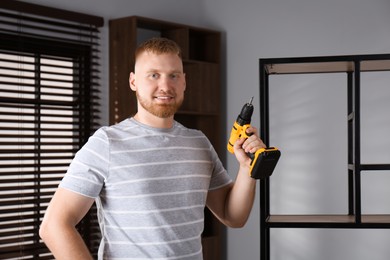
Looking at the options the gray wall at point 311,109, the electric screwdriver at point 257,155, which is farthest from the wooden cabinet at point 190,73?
the electric screwdriver at point 257,155

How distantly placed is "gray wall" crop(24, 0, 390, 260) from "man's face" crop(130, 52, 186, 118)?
2173mm

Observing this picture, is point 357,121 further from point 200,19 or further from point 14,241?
point 200,19

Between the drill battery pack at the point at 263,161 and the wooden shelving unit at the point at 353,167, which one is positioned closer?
the drill battery pack at the point at 263,161

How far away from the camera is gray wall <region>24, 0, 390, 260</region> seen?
12.9 feet

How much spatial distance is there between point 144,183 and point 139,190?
0.08 ft

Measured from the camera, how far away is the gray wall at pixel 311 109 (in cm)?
393

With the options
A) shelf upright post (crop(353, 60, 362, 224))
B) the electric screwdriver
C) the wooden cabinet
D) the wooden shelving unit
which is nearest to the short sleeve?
the electric screwdriver

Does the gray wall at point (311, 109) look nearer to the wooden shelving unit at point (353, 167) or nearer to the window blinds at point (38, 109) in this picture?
the window blinds at point (38, 109)

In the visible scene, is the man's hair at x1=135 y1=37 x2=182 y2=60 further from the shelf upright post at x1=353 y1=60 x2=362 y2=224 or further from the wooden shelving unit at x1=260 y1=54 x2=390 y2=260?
the shelf upright post at x1=353 y1=60 x2=362 y2=224

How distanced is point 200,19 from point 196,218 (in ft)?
10.3

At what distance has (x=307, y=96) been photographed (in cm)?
418

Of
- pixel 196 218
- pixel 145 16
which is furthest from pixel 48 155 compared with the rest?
pixel 196 218

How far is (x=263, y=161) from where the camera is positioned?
1.73 metres

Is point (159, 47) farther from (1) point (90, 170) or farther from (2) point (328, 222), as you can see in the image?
(2) point (328, 222)
